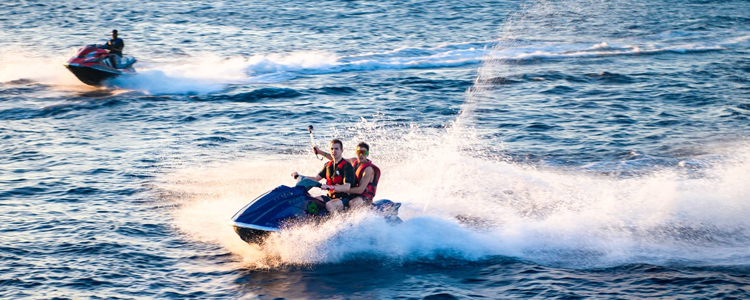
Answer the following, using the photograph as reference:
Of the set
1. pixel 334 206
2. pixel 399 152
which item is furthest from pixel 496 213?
pixel 399 152

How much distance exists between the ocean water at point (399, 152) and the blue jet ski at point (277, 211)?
20cm

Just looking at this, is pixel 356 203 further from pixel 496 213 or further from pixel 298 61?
pixel 298 61

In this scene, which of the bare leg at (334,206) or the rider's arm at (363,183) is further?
the rider's arm at (363,183)

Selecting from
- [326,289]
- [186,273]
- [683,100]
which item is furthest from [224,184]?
[683,100]

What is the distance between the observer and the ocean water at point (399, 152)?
11.0 metres

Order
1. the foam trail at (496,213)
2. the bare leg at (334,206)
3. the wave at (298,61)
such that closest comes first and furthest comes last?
the foam trail at (496,213) < the bare leg at (334,206) < the wave at (298,61)

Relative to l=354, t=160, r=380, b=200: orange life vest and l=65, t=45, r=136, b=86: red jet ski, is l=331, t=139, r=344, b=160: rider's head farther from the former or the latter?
l=65, t=45, r=136, b=86: red jet ski

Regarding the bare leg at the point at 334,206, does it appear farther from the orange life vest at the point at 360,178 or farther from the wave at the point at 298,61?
the wave at the point at 298,61

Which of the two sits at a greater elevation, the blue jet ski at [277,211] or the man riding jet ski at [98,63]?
the man riding jet ski at [98,63]

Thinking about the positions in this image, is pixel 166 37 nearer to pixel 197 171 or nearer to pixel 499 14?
pixel 499 14

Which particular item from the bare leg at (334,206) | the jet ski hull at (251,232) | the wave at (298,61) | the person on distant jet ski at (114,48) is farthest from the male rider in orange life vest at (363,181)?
the person on distant jet ski at (114,48)

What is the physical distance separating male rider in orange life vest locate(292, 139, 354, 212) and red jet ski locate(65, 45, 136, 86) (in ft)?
43.8

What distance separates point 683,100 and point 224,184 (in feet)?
42.8

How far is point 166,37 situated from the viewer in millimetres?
31359
